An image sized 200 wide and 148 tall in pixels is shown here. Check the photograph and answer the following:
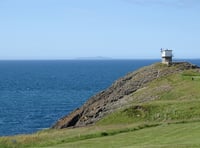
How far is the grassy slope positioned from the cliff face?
3038 mm

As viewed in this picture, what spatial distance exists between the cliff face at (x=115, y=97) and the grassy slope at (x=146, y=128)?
304cm

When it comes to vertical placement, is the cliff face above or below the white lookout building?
below

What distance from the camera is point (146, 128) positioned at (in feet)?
116

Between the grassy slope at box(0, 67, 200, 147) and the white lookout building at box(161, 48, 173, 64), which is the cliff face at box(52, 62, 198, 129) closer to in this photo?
the white lookout building at box(161, 48, 173, 64)

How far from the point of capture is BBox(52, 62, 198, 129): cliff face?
4756 cm

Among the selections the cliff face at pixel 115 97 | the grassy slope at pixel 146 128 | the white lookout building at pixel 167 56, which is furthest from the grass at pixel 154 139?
the white lookout building at pixel 167 56

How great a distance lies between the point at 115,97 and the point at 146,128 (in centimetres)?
1777

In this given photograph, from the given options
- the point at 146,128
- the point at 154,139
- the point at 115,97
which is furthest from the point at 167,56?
the point at 154,139

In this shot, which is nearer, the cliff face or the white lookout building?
the cliff face

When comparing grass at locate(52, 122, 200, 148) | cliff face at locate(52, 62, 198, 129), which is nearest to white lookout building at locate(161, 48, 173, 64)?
cliff face at locate(52, 62, 198, 129)

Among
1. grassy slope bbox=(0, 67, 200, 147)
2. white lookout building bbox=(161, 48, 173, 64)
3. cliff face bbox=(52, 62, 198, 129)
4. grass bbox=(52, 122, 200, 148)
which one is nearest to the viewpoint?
grass bbox=(52, 122, 200, 148)

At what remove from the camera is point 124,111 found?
41531 millimetres

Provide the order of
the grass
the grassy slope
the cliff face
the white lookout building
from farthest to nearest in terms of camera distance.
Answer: the white lookout building → the cliff face → the grassy slope → the grass

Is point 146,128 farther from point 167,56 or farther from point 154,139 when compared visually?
point 167,56
